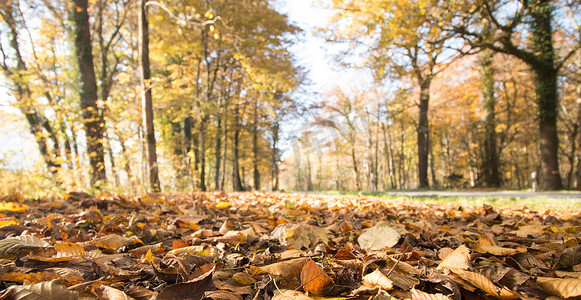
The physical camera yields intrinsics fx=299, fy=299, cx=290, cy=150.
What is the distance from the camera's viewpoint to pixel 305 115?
2148cm

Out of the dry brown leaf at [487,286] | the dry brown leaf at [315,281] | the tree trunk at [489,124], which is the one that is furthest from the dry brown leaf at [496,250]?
the tree trunk at [489,124]

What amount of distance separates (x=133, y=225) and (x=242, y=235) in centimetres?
70

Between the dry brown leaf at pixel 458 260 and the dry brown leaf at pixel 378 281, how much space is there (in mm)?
308

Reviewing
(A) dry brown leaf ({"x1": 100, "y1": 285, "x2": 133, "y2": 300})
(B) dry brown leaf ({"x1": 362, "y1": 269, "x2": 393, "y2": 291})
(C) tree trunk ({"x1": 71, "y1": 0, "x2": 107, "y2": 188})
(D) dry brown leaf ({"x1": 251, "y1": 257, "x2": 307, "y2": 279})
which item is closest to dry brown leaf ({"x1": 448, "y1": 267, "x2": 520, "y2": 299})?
(B) dry brown leaf ({"x1": 362, "y1": 269, "x2": 393, "y2": 291})

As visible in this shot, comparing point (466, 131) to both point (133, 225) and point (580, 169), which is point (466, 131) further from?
point (133, 225)

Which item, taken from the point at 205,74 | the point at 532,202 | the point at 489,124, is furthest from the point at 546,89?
the point at 205,74

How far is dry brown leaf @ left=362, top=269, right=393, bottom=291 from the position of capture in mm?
925

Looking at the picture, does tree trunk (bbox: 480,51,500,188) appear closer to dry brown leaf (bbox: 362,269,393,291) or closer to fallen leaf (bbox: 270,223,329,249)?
fallen leaf (bbox: 270,223,329,249)

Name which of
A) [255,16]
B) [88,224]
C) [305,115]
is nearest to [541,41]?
[255,16]

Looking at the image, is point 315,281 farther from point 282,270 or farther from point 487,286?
point 487,286

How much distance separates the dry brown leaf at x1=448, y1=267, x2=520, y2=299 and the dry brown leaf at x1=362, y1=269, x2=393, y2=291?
0.82ft

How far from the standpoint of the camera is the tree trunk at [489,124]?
54.2 feet

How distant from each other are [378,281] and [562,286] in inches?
21.7

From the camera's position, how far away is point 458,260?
114cm
